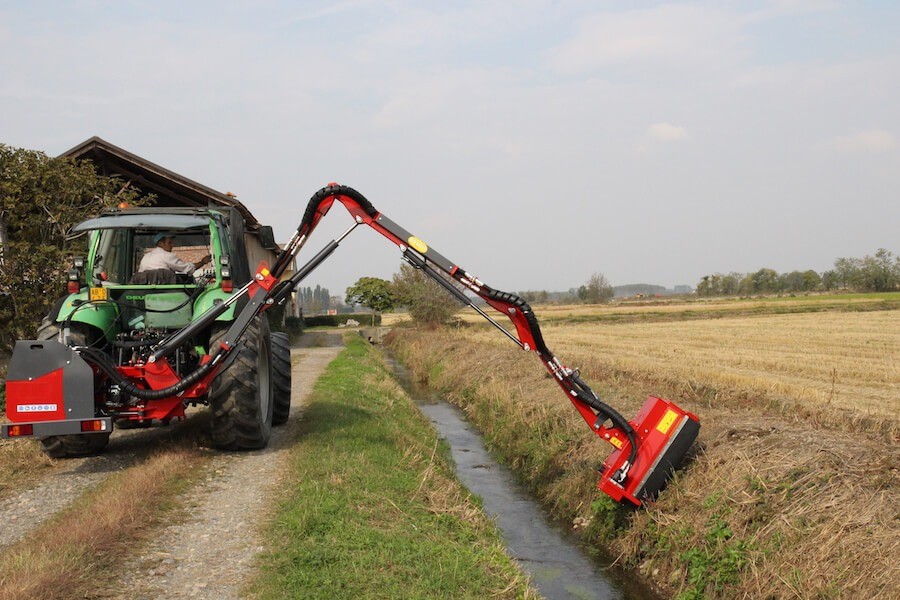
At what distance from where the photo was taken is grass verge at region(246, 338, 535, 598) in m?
5.15

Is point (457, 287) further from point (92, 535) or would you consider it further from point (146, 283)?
point (92, 535)

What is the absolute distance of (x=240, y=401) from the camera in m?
8.17

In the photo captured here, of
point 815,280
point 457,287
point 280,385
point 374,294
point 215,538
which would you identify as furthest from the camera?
point 815,280

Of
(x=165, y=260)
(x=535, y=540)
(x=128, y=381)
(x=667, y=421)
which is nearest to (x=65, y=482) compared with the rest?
(x=128, y=381)

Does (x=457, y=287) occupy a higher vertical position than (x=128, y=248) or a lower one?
lower

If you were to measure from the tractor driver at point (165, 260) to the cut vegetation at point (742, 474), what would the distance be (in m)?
5.31

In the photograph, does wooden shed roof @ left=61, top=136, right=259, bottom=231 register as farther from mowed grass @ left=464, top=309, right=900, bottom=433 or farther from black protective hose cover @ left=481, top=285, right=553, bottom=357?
black protective hose cover @ left=481, top=285, right=553, bottom=357

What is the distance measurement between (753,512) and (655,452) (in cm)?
115

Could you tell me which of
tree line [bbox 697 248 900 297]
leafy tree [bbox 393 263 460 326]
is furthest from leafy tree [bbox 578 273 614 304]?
leafy tree [bbox 393 263 460 326]

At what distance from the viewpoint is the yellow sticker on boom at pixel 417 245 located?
781 centimetres

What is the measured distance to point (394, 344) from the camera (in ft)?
125

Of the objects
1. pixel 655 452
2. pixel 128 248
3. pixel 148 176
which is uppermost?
pixel 148 176

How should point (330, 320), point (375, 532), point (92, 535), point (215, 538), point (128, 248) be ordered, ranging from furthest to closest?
point (330, 320)
point (128, 248)
point (375, 532)
point (215, 538)
point (92, 535)

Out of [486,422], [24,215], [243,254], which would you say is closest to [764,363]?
[486,422]
